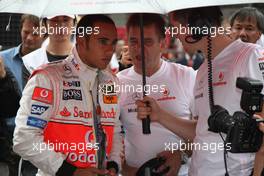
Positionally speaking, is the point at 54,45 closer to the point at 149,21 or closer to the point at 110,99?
the point at 149,21

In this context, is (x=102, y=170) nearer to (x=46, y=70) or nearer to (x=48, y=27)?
(x=46, y=70)

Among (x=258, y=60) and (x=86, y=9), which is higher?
(x=86, y=9)

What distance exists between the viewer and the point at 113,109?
3.60m

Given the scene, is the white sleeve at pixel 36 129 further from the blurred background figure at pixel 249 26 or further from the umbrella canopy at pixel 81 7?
the blurred background figure at pixel 249 26

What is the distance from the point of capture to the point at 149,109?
3512 mm

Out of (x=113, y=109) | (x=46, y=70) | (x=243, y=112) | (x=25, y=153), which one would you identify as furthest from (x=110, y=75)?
(x=243, y=112)

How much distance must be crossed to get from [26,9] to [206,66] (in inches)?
45.2

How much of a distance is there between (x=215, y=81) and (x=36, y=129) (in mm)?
1087

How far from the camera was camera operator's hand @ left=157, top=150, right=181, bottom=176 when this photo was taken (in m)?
3.76

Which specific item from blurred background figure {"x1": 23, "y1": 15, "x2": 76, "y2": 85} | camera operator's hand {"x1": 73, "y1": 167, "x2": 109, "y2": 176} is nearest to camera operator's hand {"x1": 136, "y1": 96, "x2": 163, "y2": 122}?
camera operator's hand {"x1": 73, "y1": 167, "x2": 109, "y2": 176}

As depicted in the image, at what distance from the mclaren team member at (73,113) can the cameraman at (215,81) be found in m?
0.29

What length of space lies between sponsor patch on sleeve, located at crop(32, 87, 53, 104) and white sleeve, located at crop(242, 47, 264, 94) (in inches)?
44.4

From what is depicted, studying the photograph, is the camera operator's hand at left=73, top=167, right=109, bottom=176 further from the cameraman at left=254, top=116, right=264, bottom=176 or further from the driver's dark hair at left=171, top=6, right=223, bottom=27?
the driver's dark hair at left=171, top=6, right=223, bottom=27

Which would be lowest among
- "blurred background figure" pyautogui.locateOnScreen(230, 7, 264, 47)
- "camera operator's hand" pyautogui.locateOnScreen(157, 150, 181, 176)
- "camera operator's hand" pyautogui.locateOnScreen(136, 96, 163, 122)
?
"camera operator's hand" pyautogui.locateOnScreen(157, 150, 181, 176)
